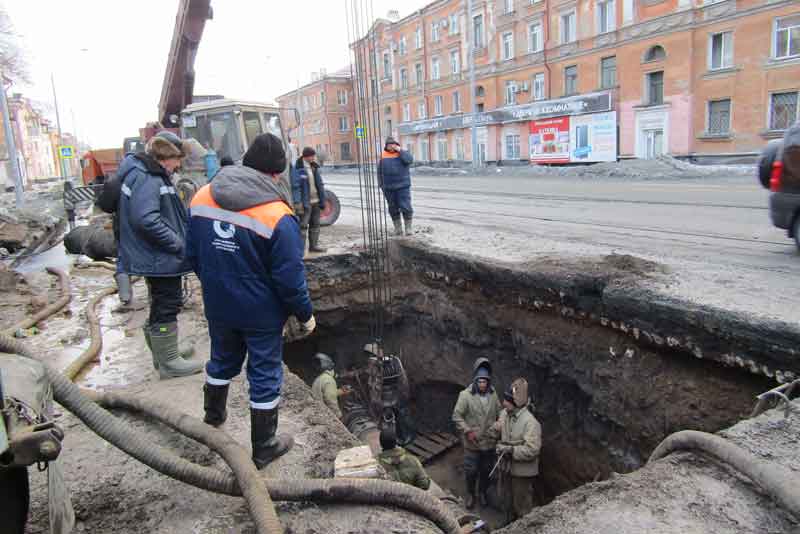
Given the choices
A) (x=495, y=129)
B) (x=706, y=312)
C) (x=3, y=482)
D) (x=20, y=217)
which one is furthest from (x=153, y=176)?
(x=495, y=129)

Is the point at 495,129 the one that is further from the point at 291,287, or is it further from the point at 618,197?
the point at 291,287

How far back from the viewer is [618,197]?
13680 mm

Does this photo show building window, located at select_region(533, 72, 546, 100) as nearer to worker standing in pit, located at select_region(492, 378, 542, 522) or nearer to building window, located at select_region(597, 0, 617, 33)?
building window, located at select_region(597, 0, 617, 33)

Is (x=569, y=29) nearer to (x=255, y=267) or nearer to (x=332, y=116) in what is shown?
(x=332, y=116)

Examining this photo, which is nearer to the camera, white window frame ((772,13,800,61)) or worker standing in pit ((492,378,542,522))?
worker standing in pit ((492,378,542,522))

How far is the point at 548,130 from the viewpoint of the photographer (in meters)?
30.1

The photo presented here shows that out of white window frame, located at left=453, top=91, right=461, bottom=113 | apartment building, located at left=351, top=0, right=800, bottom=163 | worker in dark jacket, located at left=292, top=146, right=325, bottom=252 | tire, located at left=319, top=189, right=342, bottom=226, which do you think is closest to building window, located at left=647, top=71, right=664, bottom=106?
apartment building, located at left=351, top=0, right=800, bottom=163

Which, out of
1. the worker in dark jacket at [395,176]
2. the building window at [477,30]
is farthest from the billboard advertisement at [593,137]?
the worker in dark jacket at [395,176]

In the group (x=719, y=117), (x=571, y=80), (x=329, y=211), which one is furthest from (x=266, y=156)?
(x=571, y=80)

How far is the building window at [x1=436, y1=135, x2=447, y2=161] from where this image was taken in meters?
39.3

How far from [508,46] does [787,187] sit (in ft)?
97.1

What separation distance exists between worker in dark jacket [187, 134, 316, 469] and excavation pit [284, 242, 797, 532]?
358 centimetres

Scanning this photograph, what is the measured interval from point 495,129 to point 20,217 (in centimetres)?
2628

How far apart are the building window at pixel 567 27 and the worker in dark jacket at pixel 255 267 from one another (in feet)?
100
